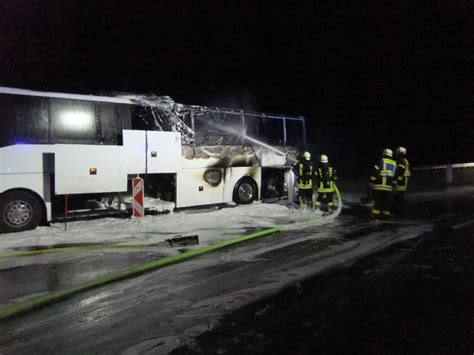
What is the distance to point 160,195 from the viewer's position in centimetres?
1133

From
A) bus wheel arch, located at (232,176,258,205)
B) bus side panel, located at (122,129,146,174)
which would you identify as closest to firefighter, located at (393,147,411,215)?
bus wheel arch, located at (232,176,258,205)

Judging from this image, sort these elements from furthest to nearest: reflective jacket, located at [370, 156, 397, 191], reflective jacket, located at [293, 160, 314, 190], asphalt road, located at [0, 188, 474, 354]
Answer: reflective jacket, located at [293, 160, 314, 190]
reflective jacket, located at [370, 156, 397, 191]
asphalt road, located at [0, 188, 474, 354]

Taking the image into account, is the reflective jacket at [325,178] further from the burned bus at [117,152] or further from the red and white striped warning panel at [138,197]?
the red and white striped warning panel at [138,197]

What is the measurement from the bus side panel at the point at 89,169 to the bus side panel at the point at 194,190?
1.67 metres

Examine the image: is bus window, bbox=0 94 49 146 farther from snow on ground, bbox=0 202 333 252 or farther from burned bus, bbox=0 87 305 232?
snow on ground, bbox=0 202 333 252

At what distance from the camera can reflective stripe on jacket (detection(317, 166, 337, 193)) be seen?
1158 centimetres

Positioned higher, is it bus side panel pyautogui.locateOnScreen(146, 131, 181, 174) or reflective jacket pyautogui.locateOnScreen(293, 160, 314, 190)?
bus side panel pyautogui.locateOnScreen(146, 131, 181, 174)

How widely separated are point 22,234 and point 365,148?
127 feet

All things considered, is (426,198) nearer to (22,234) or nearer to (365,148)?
(22,234)

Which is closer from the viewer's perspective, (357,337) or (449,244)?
(357,337)

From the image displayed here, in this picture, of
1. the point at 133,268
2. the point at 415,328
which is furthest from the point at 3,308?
the point at 415,328

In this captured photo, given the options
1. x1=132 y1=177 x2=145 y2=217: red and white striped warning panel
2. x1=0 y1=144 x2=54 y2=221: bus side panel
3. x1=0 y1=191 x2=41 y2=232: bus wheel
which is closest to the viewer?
x1=0 y1=144 x2=54 y2=221: bus side panel

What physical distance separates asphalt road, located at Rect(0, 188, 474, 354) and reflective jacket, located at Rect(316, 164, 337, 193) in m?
4.16

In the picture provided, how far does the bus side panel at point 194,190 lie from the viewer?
10984 millimetres
